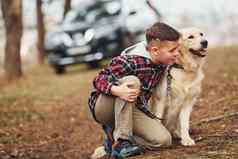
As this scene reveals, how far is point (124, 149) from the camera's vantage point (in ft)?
15.4

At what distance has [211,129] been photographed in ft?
19.8

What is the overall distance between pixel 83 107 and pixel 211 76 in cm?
343

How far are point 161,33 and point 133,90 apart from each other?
560mm

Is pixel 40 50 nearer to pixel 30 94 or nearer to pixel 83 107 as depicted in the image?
pixel 30 94

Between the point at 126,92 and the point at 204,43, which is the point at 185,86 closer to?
the point at 204,43

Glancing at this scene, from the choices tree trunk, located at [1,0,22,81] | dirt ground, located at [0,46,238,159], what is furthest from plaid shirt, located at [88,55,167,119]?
tree trunk, located at [1,0,22,81]

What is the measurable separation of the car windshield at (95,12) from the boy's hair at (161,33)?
12.6 meters

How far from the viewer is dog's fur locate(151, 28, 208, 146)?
5.32 meters

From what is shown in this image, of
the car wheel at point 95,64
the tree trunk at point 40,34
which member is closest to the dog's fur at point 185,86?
the car wheel at point 95,64

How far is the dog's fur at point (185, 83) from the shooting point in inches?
209

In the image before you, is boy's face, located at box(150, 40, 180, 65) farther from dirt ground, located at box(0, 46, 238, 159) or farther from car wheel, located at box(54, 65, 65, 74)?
car wheel, located at box(54, 65, 65, 74)

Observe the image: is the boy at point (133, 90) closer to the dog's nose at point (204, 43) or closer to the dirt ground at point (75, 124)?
the dirt ground at point (75, 124)

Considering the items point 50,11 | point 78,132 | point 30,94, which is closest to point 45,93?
point 30,94

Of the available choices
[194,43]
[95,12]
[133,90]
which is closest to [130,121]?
[133,90]
